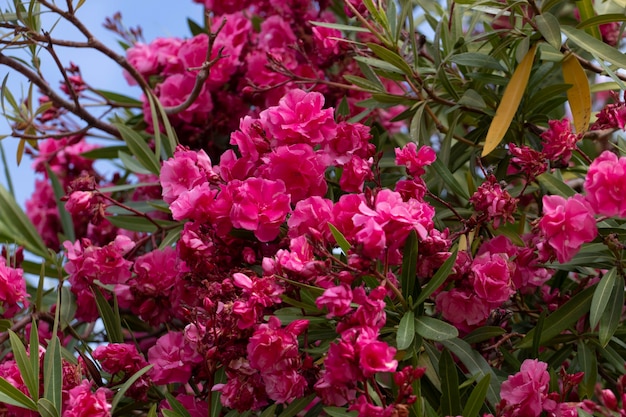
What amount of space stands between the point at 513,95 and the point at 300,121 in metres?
0.42

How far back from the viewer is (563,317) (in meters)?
1.35

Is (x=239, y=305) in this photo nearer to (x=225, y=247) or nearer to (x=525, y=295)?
(x=225, y=247)

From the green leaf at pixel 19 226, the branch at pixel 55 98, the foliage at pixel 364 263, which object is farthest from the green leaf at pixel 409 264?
the green leaf at pixel 19 226

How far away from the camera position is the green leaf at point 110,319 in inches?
56.4

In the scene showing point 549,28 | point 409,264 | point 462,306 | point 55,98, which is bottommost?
point 462,306

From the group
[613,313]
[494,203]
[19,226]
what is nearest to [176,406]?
[494,203]

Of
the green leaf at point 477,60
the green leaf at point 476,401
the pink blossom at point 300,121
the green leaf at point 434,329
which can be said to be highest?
the pink blossom at point 300,121

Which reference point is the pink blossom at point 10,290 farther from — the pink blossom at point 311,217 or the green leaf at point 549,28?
the green leaf at point 549,28

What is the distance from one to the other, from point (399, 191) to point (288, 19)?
95cm

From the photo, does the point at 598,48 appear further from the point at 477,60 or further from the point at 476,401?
the point at 476,401

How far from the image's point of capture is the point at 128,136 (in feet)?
6.01

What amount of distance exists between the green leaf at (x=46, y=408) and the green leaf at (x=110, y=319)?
0.79 feet

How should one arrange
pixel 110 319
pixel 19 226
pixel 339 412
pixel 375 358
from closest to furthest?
1. pixel 375 358
2. pixel 339 412
3. pixel 110 319
4. pixel 19 226

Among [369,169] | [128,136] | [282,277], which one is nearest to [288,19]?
[128,136]
